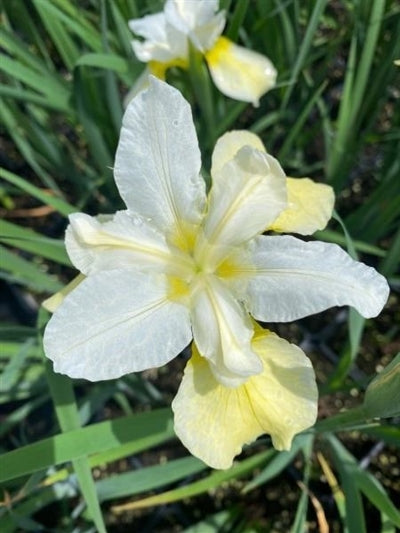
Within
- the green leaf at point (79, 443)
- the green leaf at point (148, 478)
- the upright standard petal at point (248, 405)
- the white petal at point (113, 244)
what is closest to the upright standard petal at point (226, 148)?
the white petal at point (113, 244)

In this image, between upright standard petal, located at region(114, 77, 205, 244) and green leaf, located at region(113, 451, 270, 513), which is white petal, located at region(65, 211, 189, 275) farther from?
green leaf, located at region(113, 451, 270, 513)

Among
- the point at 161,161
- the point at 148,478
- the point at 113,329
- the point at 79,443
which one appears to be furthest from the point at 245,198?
the point at 148,478

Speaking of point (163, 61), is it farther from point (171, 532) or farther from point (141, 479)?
point (171, 532)

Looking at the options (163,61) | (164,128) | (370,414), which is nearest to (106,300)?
(164,128)

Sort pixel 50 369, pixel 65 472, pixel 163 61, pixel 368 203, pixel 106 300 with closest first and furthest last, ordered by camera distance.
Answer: pixel 106 300
pixel 50 369
pixel 65 472
pixel 163 61
pixel 368 203

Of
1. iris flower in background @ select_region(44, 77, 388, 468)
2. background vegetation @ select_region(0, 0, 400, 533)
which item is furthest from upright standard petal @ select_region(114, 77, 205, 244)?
background vegetation @ select_region(0, 0, 400, 533)

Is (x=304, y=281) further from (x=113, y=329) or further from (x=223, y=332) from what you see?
(x=113, y=329)
